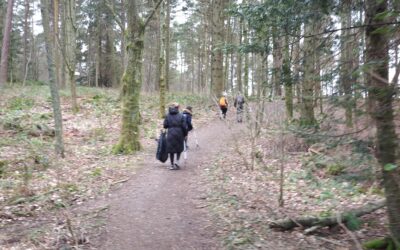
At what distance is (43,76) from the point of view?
6347 cm

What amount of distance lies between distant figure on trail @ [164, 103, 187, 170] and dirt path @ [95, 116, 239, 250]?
602 mm

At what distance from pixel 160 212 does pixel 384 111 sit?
4.82 metres

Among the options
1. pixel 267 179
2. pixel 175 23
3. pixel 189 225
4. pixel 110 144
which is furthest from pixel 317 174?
Result: pixel 175 23

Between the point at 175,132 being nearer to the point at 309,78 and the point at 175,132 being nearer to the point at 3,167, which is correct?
the point at 3,167

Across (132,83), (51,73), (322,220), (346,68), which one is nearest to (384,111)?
(346,68)

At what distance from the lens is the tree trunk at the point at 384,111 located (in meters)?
4.23

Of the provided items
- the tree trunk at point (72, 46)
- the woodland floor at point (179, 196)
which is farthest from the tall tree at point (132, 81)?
the tree trunk at point (72, 46)

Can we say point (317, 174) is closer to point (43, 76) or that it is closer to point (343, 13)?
point (343, 13)

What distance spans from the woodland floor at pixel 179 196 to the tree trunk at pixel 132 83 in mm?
589

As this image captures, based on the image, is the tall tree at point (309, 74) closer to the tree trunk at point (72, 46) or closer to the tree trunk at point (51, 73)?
the tree trunk at point (51, 73)

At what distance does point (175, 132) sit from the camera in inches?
428

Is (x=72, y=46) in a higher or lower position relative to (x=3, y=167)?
higher

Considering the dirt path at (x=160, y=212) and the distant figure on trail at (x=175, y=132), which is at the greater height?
→ the distant figure on trail at (x=175, y=132)

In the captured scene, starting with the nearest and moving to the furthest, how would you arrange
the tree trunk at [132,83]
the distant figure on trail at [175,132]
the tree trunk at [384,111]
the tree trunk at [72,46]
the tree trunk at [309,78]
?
the tree trunk at [384,111] → the tree trunk at [309,78] → the distant figure on trail at [175,132] → the tree trunk at [132,83] → the tree trunk at [72,46]
